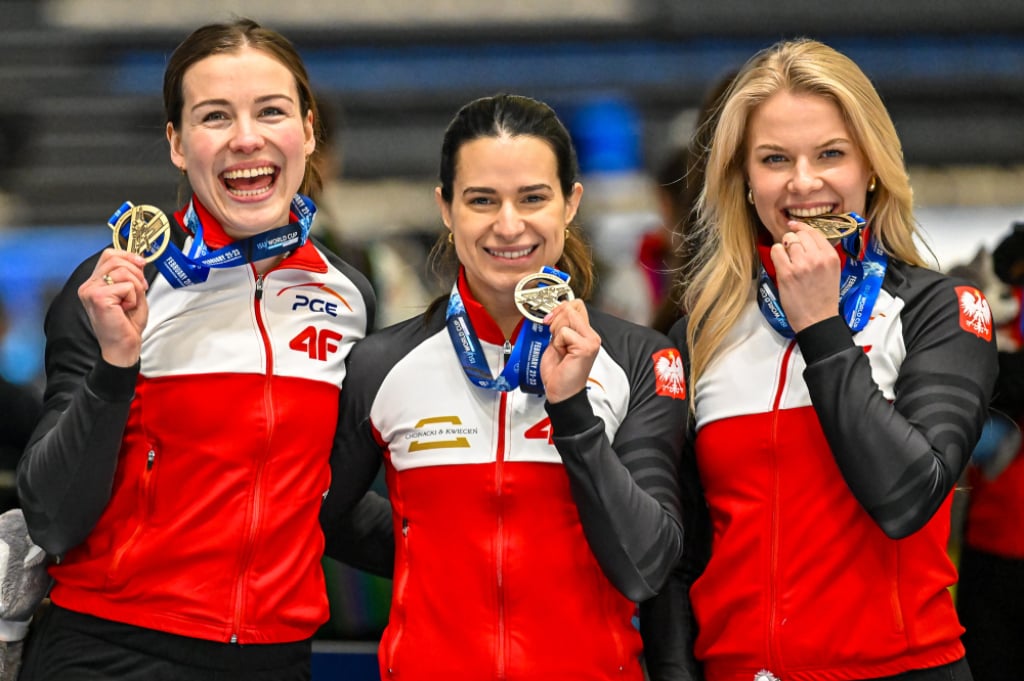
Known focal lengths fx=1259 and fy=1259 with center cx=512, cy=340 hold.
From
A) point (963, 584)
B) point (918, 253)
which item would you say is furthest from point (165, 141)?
point (963, 584)

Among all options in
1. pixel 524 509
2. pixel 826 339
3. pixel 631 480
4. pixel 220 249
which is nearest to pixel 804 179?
pixel 826 339

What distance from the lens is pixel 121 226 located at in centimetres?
236

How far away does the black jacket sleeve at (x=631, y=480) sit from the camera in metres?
2.19

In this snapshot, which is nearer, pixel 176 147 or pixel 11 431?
pixel 176 147

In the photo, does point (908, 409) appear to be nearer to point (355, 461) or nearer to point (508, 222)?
point (508, 222)

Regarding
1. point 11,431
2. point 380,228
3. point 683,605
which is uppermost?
point 380,228

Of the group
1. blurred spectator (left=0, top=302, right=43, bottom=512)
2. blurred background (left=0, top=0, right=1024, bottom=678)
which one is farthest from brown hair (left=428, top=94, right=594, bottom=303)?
blurred background (left=0, top=0, right=1024, bottom=678)

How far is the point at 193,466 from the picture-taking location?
7.68 feet

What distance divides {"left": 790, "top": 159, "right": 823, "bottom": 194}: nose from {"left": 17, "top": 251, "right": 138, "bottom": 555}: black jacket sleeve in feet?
4.15

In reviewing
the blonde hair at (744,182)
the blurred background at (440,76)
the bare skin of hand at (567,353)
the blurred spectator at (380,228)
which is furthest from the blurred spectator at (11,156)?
the bare skin of hand at (567,353)

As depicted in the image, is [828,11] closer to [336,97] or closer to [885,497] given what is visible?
[336,97]

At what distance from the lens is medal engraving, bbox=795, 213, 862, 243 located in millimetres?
2322

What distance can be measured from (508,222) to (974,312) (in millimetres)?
879

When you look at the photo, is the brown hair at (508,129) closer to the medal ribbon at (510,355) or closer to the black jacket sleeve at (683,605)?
the medal ribbon at (510,355)
